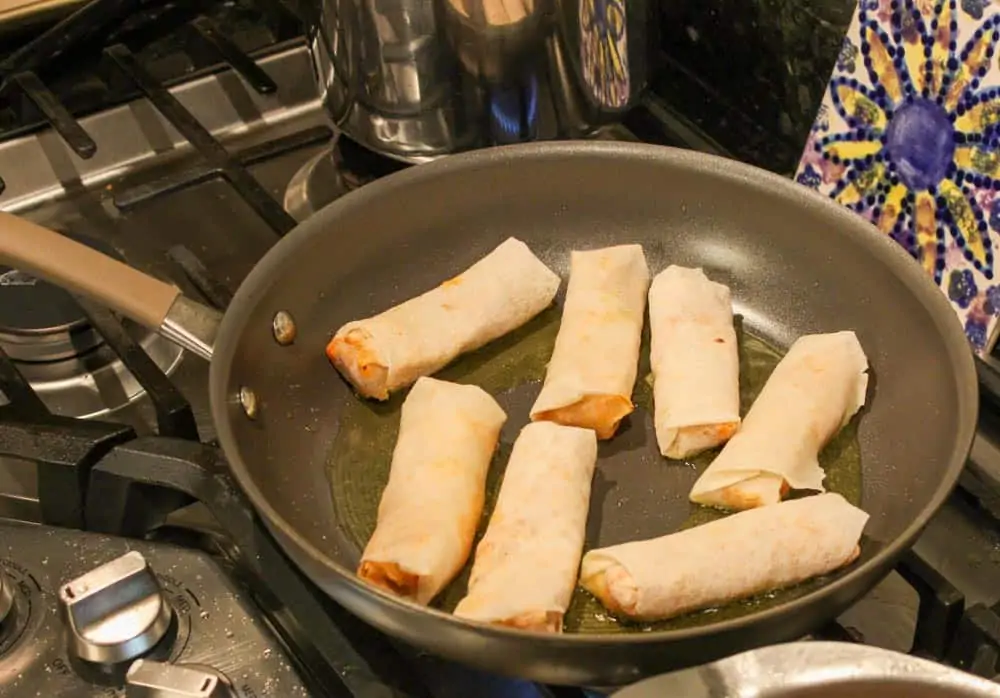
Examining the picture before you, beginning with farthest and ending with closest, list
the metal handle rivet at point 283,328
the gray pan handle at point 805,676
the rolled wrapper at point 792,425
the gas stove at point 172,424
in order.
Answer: the metal handle rivet at point 283,328 → the rolled wrapper at point 792,425 → the gas stove at point 172,424 → the gray pan handle at point 805,676

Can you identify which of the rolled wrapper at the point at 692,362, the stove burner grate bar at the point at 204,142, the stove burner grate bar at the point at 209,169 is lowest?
the rolled wrapper at the point at 692,362

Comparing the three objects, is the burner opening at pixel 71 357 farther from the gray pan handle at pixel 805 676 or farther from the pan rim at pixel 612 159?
the gray pan handle at pixel 805 676

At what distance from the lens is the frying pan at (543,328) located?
0.67 m

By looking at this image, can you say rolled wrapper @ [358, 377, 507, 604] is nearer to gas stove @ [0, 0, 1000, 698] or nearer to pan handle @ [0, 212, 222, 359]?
gas stove @ [0, 0, 1000, 698]

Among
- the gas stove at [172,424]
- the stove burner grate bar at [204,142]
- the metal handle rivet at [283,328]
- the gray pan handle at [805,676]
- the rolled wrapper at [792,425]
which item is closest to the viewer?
the gray pan handle at [805,676]

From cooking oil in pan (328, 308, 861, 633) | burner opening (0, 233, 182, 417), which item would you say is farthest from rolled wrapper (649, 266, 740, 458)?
burner opening (0, 233, 182, 417)

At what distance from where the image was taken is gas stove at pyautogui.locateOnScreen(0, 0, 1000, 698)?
70 cm

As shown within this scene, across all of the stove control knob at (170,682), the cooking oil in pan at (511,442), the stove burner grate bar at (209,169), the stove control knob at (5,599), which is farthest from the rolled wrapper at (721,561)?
the stove burner grate bar at (209,169)

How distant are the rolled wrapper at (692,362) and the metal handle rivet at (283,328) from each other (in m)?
0.28

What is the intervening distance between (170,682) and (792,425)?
17.5 inches

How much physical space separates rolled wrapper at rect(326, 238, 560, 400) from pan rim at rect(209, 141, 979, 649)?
80 millimetres

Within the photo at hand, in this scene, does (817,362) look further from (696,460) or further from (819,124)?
(819,124)

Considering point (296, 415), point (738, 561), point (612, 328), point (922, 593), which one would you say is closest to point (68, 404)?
point (296, 415)

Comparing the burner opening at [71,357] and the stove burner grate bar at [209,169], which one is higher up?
the stove burner grate bar at [209,169]
